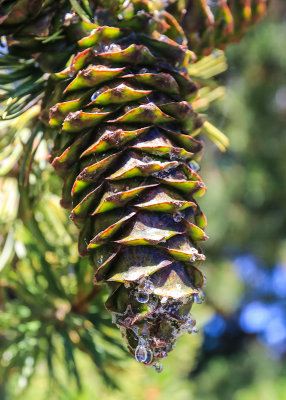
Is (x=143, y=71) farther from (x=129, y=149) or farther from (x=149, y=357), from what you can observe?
(x=149, y=357)

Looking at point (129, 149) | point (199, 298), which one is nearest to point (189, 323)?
point (199, 298)

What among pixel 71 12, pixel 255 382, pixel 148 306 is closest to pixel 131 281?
pixel 148 306

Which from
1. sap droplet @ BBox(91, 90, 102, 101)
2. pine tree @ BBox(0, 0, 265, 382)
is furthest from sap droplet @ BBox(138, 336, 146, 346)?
sap droplet @ BBox(91, 90, 102, 101)

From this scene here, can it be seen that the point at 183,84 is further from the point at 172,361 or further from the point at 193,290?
the point at 172,361

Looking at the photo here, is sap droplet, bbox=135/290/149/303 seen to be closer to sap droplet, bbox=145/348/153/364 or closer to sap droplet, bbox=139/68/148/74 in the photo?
sap droplet, bbox=145/348/153/364

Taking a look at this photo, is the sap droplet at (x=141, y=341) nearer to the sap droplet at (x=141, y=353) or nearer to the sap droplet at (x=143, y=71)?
the sap droplet at (x=141, y=353)

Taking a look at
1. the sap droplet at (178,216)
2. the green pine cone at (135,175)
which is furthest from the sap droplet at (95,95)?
the sap droplet at (178,216)
